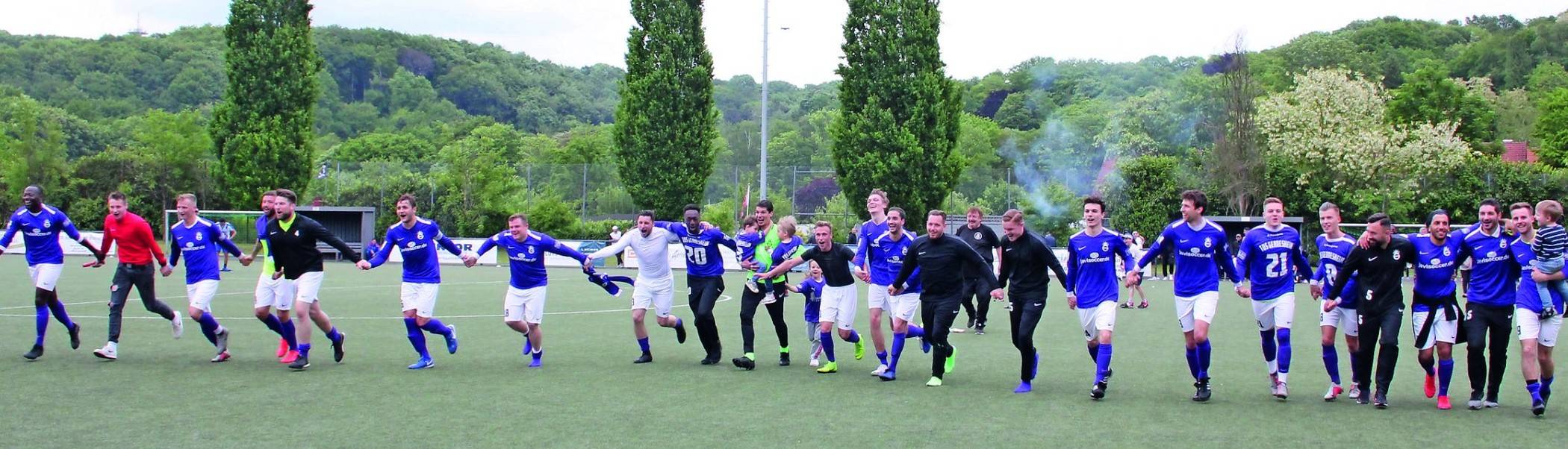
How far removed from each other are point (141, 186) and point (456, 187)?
1363 cm

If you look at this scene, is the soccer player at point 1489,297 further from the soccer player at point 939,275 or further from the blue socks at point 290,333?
the blue socks at point 290,333

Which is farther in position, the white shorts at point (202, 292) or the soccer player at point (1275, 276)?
the white shorts at point (202, 292)

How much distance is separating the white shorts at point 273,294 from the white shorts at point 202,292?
55 cm

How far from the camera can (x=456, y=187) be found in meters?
47.6

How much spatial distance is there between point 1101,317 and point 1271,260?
1427 mm

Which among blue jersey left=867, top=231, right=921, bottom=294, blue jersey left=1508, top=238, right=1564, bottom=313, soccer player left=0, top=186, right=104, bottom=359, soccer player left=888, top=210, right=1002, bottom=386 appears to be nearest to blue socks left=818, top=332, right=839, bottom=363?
blue jersey left=867, top=231, right=921, bottom=294

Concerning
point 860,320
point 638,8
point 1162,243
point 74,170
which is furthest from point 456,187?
point 1162,243

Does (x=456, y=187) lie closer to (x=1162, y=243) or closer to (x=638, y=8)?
(x=638, y=8)

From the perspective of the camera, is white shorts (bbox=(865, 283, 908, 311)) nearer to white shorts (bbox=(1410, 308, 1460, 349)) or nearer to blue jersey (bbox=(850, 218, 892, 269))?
blue jersey (bbox=(850, 218, 892, 269))

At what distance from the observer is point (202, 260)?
1281cm

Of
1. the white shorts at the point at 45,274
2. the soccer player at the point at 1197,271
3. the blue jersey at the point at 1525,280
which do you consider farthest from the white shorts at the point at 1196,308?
the white shorts at the point at 45,274

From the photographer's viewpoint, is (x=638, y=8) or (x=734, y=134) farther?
(x=734, y=134)

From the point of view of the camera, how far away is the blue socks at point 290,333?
12.6 metres

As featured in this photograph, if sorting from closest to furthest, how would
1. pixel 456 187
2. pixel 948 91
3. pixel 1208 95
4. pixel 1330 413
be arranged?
pixel 1330 413
pixel 948 91
pixel 456 187
pixel 1208 95
